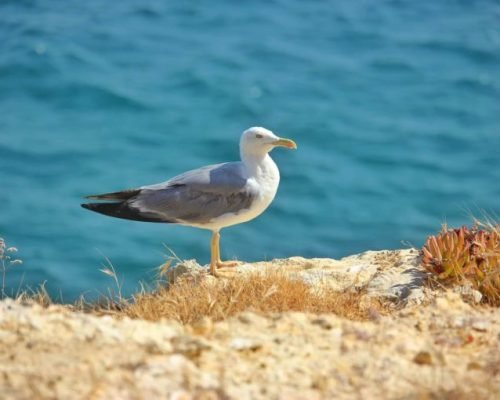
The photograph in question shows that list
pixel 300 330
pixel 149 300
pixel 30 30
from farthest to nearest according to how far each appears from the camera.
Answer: pixel 30 30, pixel 149 300, pixel 300 330

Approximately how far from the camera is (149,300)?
5508 mm

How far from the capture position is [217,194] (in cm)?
632

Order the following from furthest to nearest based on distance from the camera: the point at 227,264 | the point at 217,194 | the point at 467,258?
1. the point at 227,264
2. the point at 217,194
3. the point at 467,258

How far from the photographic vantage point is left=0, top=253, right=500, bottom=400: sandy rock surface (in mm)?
3502

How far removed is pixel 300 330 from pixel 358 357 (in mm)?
422

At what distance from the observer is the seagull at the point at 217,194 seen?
249 inches

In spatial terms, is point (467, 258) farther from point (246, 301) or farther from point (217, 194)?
point (217, 194)

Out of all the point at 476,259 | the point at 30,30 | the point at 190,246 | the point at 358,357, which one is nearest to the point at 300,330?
the point at 358,357

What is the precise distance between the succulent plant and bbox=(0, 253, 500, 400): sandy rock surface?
1085 mm

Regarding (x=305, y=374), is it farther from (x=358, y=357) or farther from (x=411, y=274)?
(x=411, y=274)

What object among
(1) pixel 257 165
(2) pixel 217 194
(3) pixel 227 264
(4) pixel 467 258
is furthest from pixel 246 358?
(3) pixel 227 264

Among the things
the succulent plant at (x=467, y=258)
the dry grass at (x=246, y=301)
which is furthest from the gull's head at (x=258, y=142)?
the succulent plant at (x=467, y=258)

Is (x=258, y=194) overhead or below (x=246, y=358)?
overhead

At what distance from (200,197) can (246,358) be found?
2598 millimetres
